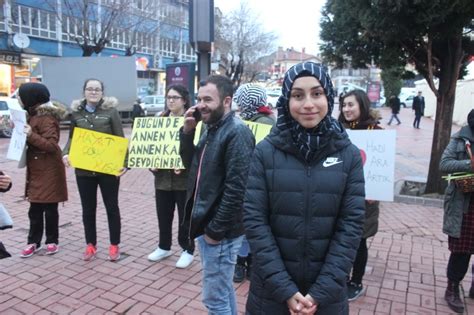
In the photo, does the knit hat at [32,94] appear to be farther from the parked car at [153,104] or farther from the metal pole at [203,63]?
the parked car at [153,104]

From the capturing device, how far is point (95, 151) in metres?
4.30

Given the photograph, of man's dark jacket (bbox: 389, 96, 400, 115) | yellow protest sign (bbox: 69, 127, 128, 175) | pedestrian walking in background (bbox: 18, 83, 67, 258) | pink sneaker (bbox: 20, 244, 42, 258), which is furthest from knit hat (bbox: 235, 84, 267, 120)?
man's dark jacket (bbox: 389, 96, 400, 115)

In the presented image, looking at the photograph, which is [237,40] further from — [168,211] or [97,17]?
[168,211]

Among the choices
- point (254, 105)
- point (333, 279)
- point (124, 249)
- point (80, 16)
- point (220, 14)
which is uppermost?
Answer: point (220, 14)

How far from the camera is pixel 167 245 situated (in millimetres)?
4664

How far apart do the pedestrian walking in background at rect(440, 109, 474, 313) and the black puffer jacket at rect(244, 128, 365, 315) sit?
185 cm

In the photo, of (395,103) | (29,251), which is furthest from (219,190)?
(395,103)

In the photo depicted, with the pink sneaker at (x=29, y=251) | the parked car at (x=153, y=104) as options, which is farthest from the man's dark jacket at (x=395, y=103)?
the pink sneaker at (x=29, y=251)

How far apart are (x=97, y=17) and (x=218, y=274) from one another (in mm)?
26037

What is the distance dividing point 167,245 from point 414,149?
11.8 metres

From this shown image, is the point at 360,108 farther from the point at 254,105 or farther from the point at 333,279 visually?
the point at 333,279

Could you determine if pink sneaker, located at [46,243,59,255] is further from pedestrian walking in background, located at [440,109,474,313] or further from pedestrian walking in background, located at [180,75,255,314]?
pedestrian walking in background, located at [440,109,474,313]

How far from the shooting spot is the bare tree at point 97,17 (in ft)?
79.1

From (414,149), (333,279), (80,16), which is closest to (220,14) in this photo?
(80,16)
